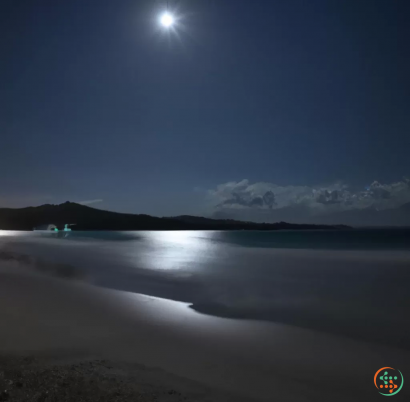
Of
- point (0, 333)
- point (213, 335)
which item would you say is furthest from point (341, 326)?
point (0, 333)

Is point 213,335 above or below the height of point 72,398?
below

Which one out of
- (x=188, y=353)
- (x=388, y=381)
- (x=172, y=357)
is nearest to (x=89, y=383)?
(x=172, y=357)

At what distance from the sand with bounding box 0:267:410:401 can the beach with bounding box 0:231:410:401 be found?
22mm

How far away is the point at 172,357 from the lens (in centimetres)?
675

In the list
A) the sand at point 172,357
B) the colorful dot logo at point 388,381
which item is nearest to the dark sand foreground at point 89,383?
the sand at point 172,357

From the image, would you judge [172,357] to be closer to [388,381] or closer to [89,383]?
[89,383]

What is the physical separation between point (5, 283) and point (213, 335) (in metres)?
12.1

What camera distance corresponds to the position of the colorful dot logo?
5957 mm

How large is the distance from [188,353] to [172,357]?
47cm

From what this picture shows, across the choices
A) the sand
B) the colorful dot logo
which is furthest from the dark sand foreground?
the colorful dot logo

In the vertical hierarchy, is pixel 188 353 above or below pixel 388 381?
above

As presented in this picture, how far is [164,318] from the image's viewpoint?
1005 centimetres

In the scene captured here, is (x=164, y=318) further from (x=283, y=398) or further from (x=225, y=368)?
(x=283, y=398)

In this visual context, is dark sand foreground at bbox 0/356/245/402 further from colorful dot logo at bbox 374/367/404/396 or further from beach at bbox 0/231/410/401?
colorful dot logo at bbox 374/367/404/396
